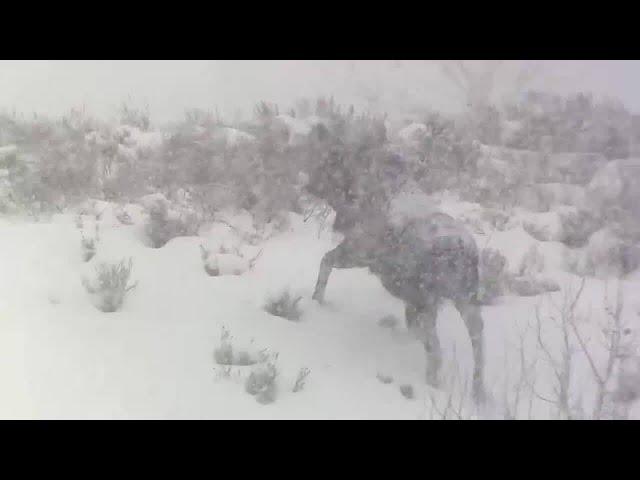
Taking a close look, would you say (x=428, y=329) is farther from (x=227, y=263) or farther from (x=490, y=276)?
(x=227, y=263)

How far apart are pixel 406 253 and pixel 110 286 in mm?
1779

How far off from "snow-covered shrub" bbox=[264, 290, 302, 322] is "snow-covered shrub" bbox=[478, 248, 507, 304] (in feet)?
3.62

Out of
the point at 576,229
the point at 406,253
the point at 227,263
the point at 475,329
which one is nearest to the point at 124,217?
the point at 227,263

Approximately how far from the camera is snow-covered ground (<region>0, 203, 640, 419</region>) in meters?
3.06

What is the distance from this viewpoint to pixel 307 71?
4148mm

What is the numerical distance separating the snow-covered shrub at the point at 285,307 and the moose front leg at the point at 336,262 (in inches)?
5.2

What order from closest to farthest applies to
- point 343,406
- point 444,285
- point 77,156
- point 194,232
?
1. point 343,406
2. point 444,285
3. point 194,232
4. point 77,156

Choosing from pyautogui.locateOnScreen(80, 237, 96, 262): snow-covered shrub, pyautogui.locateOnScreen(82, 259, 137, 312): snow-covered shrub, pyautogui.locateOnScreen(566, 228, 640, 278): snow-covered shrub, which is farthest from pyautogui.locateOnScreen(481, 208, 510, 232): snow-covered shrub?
pyautogui.locateOnScreen(80, 237, 96, 262): snow-covered shrub

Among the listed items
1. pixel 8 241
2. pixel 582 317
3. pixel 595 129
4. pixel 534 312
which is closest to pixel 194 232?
pixel 8 241

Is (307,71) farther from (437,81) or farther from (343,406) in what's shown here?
(343,406)

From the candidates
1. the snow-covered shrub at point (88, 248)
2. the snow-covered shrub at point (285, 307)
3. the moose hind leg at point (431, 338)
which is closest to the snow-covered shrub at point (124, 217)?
the snow-covered shrub at point (88, 248)

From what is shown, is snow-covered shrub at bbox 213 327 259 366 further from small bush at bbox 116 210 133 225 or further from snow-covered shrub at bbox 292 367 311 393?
small bush at bbox 116 210 133 225

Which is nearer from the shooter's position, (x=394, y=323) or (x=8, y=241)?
(x=394, y=323)

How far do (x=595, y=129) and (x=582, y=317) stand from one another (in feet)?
4.62
